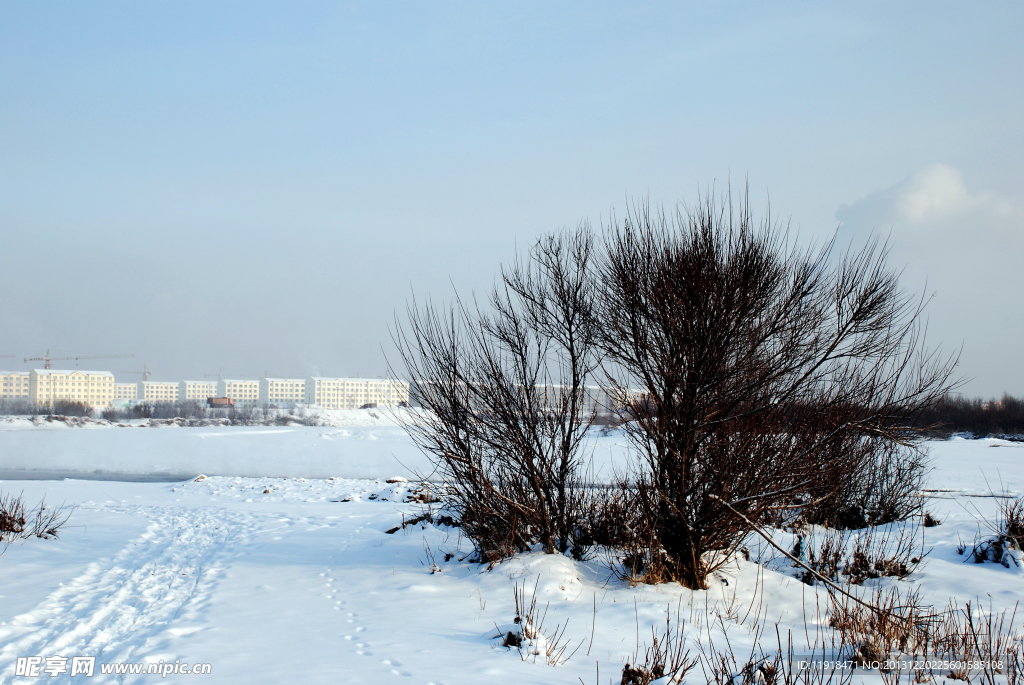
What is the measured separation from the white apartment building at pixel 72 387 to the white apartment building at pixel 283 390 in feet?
119

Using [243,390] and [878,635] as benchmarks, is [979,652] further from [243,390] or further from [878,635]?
[243,390]

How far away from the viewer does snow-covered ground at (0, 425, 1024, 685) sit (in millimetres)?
4816

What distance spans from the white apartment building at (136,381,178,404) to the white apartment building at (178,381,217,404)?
245 centimetres

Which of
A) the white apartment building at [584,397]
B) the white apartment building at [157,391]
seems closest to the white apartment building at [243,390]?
the white apartment building at [157,391]

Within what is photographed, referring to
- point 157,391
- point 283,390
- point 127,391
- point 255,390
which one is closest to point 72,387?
point 157,391

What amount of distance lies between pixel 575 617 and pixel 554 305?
382 centimetres

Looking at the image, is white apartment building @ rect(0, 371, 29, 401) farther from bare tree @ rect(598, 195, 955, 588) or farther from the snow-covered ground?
bare tree @ rect(598, 195, 955, 588)

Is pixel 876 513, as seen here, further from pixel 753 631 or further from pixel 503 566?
pixel 503 566

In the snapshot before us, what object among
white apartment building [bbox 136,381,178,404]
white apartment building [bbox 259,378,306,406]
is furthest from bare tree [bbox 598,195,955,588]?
white apartment building [bbox 136,381,178,404]

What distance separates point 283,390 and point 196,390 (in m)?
25.1

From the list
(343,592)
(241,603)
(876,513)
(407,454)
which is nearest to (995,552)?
(876,513)

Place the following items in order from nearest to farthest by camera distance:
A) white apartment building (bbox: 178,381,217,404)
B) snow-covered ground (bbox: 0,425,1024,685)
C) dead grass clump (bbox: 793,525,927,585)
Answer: snow-covered ground (bbox: 0,425,1024,685) → dead grass clump (bbox: 793,525,927,585) → white apartment building (bbox: 178,381,217,404)

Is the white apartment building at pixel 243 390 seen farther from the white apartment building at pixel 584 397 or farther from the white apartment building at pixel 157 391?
the white apartment building at pixel 584 397

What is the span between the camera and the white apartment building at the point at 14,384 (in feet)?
455
